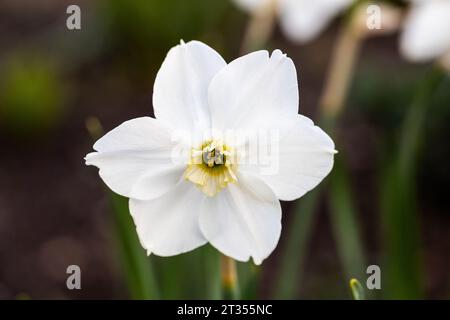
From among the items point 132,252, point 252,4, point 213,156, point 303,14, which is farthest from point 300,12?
point 213,156

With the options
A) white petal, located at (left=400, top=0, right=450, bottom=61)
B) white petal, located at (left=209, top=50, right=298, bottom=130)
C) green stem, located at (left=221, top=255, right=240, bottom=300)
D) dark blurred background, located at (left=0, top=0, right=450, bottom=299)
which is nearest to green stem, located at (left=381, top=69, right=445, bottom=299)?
white petal, located at (left=400, top=0, right=450, bottom=61)

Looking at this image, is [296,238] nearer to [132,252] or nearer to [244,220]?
[132,252]

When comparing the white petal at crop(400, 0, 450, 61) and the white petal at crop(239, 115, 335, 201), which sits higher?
the white petal at crop(400, 0, 450, 61)

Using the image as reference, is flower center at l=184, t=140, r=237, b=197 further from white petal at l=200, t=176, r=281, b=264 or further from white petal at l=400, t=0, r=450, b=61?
white petal at l=400, t=0, r=450, b=61

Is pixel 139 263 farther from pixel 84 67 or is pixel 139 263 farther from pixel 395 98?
pixel 84 67

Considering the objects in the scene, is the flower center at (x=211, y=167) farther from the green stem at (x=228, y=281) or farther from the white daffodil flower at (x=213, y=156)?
the green stem at (x=228, y=281)

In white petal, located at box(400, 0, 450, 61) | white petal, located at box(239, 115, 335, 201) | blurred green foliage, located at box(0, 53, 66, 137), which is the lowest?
white petal, located at box(239, 115, 335, 201)

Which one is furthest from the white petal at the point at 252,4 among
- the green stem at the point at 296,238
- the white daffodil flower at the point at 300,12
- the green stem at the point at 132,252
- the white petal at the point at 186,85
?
the white petal at the point at 186,85
